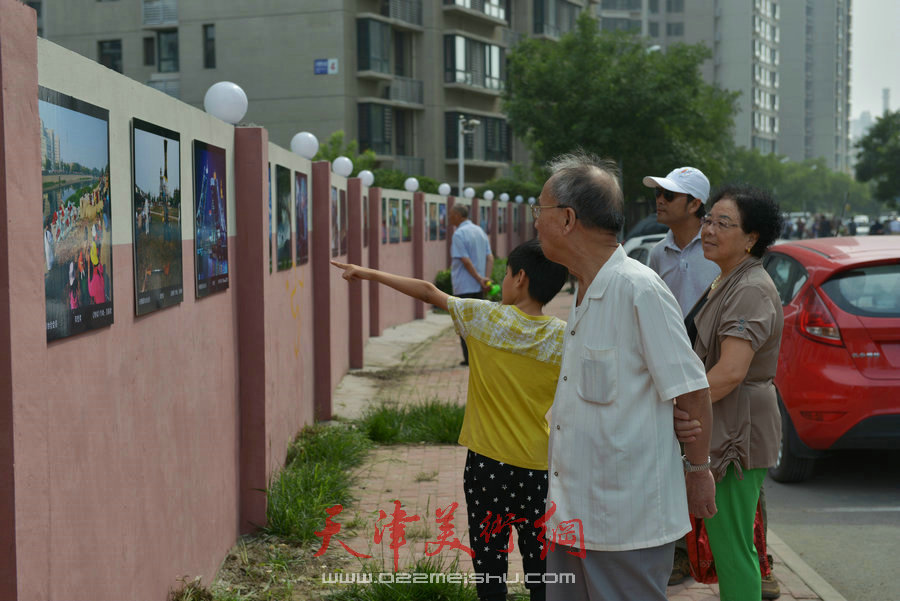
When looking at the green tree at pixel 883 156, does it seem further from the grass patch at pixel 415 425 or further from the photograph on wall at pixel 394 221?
the grass patch at pixel 415 425

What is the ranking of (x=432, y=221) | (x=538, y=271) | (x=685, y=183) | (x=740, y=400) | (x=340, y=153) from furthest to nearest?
(x=340, y=153)
(x=432, y=221)
(x=685, y=183)
(x=538, y=271)
(x=740, y=400)

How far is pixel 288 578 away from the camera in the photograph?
5145mm

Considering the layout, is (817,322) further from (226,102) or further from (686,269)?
(226,102)

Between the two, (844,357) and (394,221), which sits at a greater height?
(394,221)

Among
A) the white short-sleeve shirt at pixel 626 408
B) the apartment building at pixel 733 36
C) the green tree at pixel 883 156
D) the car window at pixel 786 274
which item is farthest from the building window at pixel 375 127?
the apartment building at pixel 733 36

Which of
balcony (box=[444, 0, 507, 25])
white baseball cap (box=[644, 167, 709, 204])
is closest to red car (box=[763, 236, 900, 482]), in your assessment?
white baseball cap (box=[644, 167, 709, 204])

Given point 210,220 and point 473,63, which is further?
point 473,63

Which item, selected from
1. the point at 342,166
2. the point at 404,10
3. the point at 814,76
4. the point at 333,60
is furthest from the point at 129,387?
the point at 814,76

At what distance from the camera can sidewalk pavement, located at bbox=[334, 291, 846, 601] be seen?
5.26 m

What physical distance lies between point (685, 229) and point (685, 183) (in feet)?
0.78

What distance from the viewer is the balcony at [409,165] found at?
49.0 metres

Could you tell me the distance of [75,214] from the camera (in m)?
3.12

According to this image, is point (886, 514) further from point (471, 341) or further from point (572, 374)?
point (572, 374)

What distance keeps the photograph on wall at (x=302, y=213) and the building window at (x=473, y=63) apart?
42.5 m
